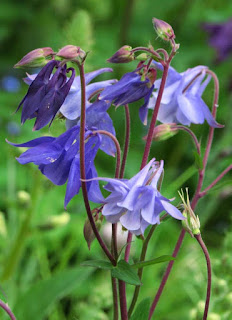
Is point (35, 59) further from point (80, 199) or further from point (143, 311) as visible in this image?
point (80, 199)

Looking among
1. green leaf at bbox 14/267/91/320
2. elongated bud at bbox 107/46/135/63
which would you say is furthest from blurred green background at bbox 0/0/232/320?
elongated bud at bbox 107/46/135/63

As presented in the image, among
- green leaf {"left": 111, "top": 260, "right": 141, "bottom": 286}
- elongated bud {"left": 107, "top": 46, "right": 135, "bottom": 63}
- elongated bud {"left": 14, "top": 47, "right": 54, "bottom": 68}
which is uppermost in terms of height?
elongated bud {"left": 14, "top": 47, "right": 54, "bottom": 68}

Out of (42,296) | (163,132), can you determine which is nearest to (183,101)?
(163,132)

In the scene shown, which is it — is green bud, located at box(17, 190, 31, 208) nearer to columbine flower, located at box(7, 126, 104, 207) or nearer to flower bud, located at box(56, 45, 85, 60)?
columbine flower, located at box(7, 126, 104, 207)

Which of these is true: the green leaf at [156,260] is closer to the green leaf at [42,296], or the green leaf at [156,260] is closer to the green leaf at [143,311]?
the green leaf at [143,311]

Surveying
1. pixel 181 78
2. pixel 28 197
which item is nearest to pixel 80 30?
pixel 28 197

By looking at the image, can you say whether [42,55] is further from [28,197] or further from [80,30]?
[80,30]

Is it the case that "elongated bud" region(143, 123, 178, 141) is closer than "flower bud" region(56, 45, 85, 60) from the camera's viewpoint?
No

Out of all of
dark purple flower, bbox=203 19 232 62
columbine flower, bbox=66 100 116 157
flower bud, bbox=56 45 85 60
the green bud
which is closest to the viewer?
flower bud, bbox=56 45 85 60
